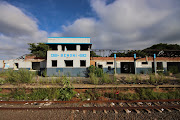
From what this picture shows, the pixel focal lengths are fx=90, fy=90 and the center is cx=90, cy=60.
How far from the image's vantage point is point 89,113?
13.4 feet

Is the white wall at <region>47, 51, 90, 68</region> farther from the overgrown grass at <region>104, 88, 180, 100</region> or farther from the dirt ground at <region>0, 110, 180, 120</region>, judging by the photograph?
the dirt ground at <region>0, 110, 180, 120</region>

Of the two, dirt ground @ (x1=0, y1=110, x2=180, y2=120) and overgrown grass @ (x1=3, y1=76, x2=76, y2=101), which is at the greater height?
overgrown grass @ (x1=3, y1=76, x2=76, y2=101)

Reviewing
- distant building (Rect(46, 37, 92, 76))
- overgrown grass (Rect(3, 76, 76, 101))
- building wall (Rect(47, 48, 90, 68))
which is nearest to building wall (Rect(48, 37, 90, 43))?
distant building (Rect(46, 37, 92, 76))

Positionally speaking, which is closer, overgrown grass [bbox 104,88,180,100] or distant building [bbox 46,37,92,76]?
overgrown grass [bbox 104,88,180,100]

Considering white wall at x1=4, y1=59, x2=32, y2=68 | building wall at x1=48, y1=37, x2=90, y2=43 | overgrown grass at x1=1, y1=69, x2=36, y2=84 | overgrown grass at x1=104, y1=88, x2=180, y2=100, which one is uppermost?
building wall at x1=48, y1=37, x2=90, y2=43

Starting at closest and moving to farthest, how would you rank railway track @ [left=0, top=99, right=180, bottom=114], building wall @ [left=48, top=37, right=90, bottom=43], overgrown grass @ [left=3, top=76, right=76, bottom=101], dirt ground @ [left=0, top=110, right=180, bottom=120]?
dirt ground @ [left=0, top=110, right=180, bottom=120]
railway track @ [left=0, top=99, right=180, bottom=114]
overgrown grass @ [left=3, top=76, right=76, bottom=101]
building wall @ [left=48, top=37, right=90, bottom=43]

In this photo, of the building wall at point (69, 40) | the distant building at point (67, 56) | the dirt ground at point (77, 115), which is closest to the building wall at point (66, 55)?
the distant building at point (67, 56)

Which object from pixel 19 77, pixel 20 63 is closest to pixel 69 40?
pixel 19 77

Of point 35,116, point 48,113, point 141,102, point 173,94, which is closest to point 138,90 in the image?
point 141,102

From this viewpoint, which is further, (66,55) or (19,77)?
(66,55)

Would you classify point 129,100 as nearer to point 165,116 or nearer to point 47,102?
point 165,116

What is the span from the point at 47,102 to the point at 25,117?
1.42 m

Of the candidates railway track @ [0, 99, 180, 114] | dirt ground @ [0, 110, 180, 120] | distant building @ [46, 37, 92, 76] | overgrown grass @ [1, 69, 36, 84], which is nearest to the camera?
dirt ground @ [0, 110, 180, 120]

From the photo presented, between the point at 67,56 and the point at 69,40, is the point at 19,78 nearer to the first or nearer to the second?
the point at 67,56
